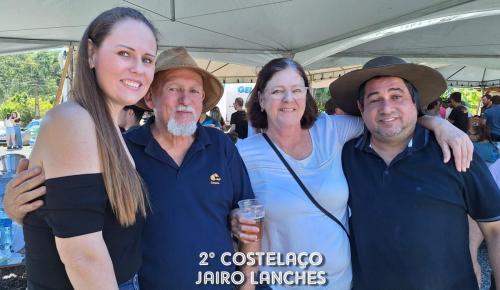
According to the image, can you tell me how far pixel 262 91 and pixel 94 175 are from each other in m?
→ 1.31

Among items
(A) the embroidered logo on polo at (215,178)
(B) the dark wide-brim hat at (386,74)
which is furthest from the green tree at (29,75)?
(A) the embroidered logo on polo at (215,178)

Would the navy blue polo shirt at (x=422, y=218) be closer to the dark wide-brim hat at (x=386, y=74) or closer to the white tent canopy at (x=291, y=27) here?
the dark wide-brim hat at (x=386, y=74)

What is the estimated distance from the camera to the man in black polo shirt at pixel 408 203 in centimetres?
176

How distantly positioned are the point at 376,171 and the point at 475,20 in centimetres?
546

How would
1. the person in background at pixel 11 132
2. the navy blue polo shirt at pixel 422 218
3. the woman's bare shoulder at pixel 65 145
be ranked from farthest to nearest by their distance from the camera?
the person in background at pixel 11 132 → the navy blue polo shirt at pixel 422 218 → the woman's bare shoulder at pixel 65 145

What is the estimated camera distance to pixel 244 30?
6.25 m

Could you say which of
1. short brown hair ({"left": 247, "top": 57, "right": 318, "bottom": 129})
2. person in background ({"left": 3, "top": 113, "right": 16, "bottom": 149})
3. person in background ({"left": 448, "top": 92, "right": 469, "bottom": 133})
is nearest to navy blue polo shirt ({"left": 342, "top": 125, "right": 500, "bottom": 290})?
short brown hair ({"left": 247, "top": 57, "right": 318, "bottom": 129})

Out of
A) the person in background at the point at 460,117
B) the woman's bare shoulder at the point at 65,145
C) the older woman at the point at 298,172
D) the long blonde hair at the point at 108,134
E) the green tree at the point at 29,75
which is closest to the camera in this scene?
the woman's bare shoulder at the point at 65,145

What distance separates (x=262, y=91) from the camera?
2.21m

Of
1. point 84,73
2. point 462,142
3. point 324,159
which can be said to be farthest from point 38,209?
point 462,142

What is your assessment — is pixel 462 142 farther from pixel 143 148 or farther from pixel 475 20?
pixel 475 20

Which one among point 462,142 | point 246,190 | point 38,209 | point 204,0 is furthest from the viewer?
point 204,0

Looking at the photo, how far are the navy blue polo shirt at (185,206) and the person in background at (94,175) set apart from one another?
202mm

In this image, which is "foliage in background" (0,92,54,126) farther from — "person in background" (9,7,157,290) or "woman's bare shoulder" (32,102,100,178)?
"woman's bare shoulder" (32,102,100,178)
